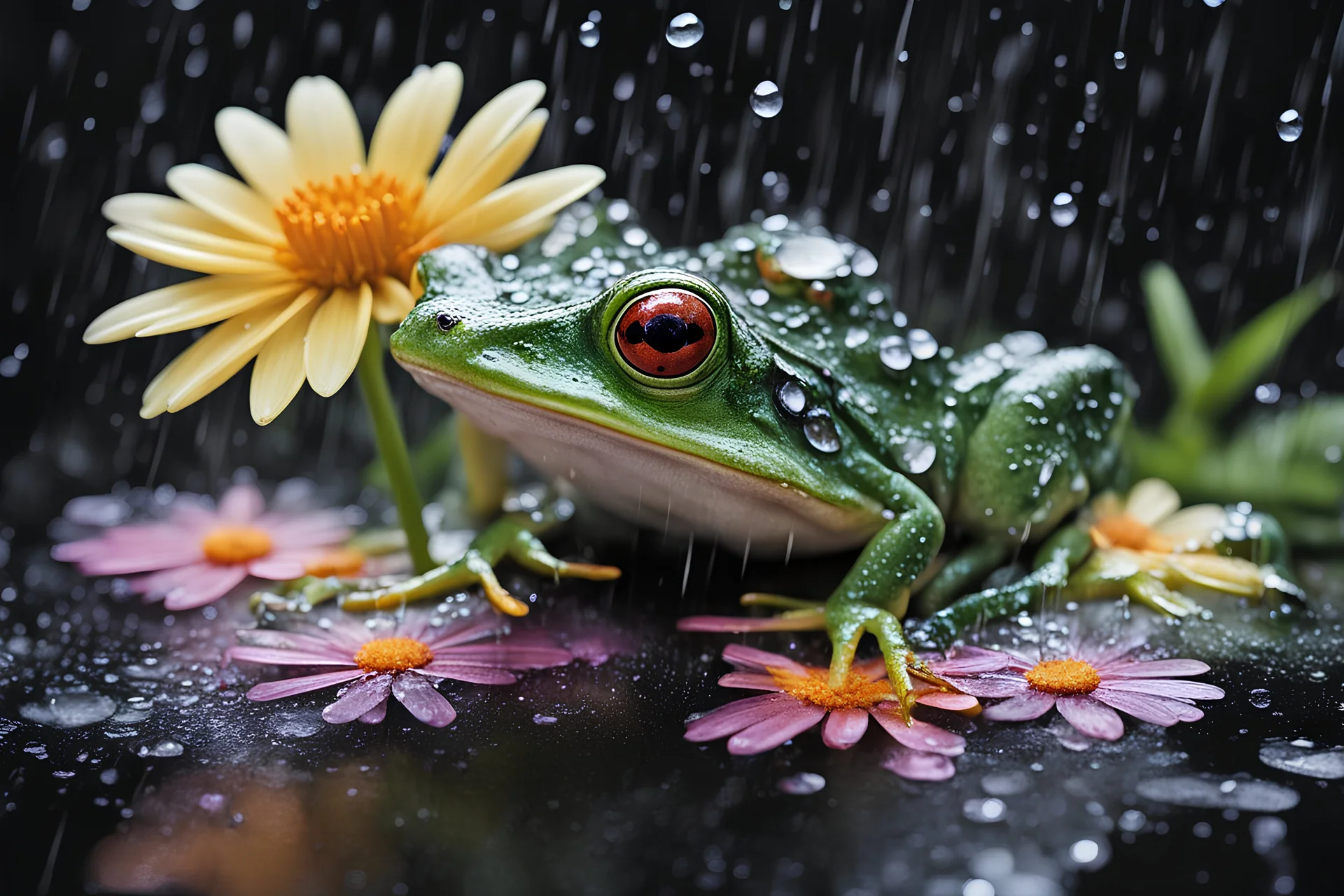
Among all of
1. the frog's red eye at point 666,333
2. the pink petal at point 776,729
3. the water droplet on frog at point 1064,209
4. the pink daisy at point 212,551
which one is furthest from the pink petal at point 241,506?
the water droplet on frog at point 1064,209

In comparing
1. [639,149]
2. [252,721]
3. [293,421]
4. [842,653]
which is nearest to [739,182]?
[639,149]

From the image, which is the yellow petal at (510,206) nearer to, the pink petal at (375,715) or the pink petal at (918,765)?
the pink petal at (375,715)

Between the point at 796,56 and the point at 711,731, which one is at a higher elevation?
the point at 796,56

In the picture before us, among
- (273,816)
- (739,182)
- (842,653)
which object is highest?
(739,182)

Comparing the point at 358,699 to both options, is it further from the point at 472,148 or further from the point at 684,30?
the point at 684,30

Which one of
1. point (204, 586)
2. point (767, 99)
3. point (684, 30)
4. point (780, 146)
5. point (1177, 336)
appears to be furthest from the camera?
point (780, 146)

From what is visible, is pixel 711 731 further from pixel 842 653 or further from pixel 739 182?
pixel 739 182

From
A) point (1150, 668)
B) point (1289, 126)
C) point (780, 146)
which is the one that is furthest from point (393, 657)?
point (1289, 126)
